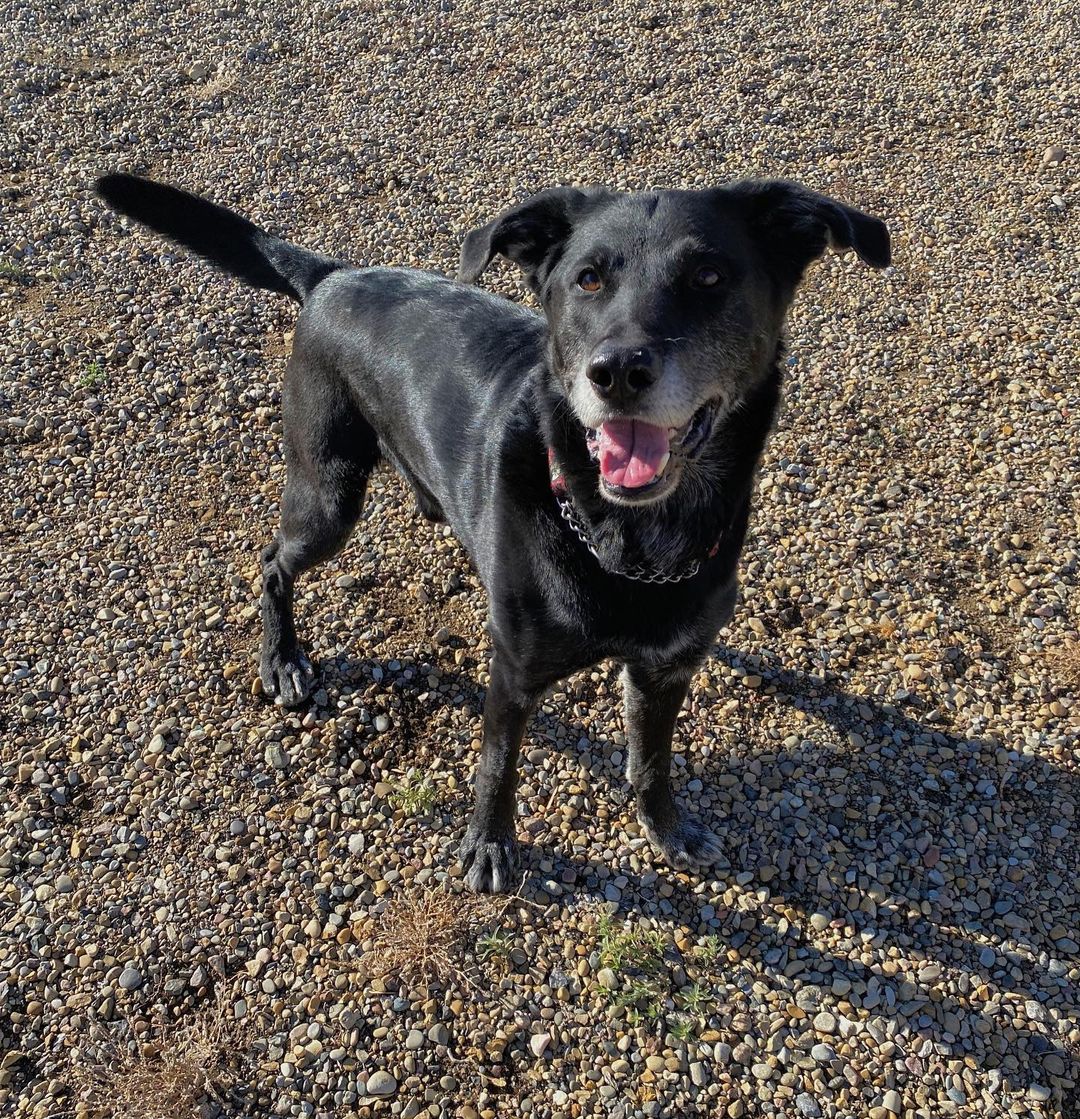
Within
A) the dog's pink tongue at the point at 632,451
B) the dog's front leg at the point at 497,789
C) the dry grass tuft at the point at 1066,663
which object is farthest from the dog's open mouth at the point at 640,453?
the dry grass tuft at the point at 1066,663

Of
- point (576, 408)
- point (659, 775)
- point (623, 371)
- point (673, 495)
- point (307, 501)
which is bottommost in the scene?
point (659, 775)

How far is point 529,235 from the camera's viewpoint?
3064 millimetres

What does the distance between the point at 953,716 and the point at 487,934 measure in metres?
2.22

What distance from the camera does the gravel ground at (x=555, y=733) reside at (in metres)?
3.10

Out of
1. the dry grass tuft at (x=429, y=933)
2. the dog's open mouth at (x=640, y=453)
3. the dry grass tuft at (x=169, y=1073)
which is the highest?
the dog's open mouth at (x=640, y=453)

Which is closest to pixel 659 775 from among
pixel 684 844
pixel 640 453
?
pixel 684 844

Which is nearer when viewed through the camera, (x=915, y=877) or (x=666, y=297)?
(x=666, y=297)

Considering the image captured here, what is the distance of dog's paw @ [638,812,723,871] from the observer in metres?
3.53

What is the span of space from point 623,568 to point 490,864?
1411 mm

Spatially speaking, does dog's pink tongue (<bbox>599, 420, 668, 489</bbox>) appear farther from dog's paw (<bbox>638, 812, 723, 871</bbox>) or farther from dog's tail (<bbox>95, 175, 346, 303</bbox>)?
dog's tail (<bbox>95, 175, 346, 303</bbox>)

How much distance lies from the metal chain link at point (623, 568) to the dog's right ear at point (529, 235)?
79 centimetres

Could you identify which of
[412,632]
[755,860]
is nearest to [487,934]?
[755,860]

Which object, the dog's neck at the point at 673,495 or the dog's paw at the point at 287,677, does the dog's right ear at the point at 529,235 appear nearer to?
the dog's neck at the point at 673,495

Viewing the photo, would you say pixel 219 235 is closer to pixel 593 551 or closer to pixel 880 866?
pixel 593 551
